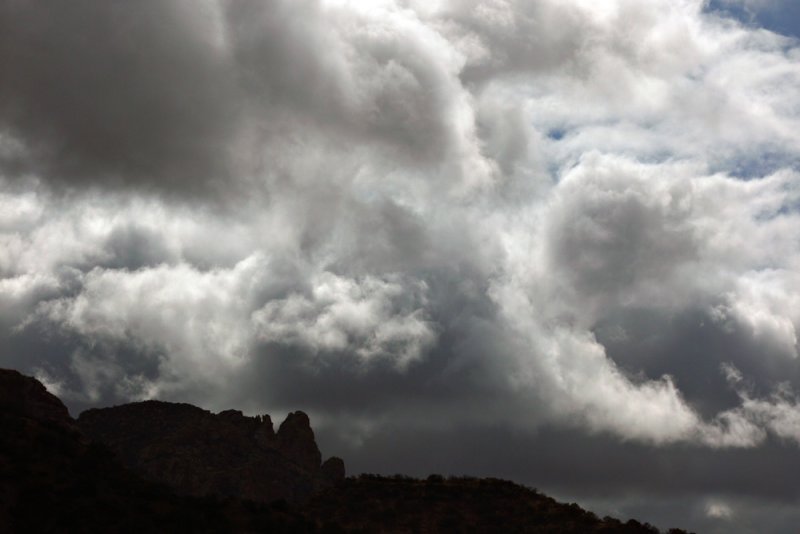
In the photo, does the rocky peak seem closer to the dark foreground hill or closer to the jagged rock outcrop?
the dark foreground hill

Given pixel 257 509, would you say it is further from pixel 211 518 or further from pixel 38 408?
pixel 38 408

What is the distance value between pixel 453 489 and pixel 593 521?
28.1 meters

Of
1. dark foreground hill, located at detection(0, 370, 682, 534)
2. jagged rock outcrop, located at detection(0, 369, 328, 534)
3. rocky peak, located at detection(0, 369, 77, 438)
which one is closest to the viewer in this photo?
jagged rock outcrop, located at detection(0, 369, 328, 534)

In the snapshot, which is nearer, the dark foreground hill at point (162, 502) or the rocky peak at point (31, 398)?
the dark foreground hill at point (162, 502)

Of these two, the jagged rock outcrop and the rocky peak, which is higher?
the rocky peak

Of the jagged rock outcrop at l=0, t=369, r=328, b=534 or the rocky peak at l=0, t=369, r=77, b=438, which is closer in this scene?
the jagged rock outcrop at l=0, t=369, r=328, b=534

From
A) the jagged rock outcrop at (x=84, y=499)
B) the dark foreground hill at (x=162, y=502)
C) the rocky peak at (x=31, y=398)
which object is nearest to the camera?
the jagged rock outcrop at (x=84, y=499)

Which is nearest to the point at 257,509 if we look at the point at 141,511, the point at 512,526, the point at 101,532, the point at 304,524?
the point at 304,524

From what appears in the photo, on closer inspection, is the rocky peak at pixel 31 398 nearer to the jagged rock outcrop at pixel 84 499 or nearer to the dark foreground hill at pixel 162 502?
the dark foreground hill at pixel 162 502

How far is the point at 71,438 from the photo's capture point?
348 feet

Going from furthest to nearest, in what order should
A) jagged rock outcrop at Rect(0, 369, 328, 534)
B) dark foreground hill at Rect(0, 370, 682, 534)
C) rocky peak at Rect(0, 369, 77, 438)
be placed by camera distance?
rocky peak at Rect(0, 369, 77, 438) < dark foreground hill at Rect(0, 370, 682, 534) < jagged rock outcrop at Rect(0, 369, 328, 534)

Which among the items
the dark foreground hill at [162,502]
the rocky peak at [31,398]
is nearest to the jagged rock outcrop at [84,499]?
the dark foreground hill at [162,502]

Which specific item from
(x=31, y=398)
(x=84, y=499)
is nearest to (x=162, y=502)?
(x=84, y=499)

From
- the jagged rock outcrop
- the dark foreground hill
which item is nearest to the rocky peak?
the dark foreground hill
